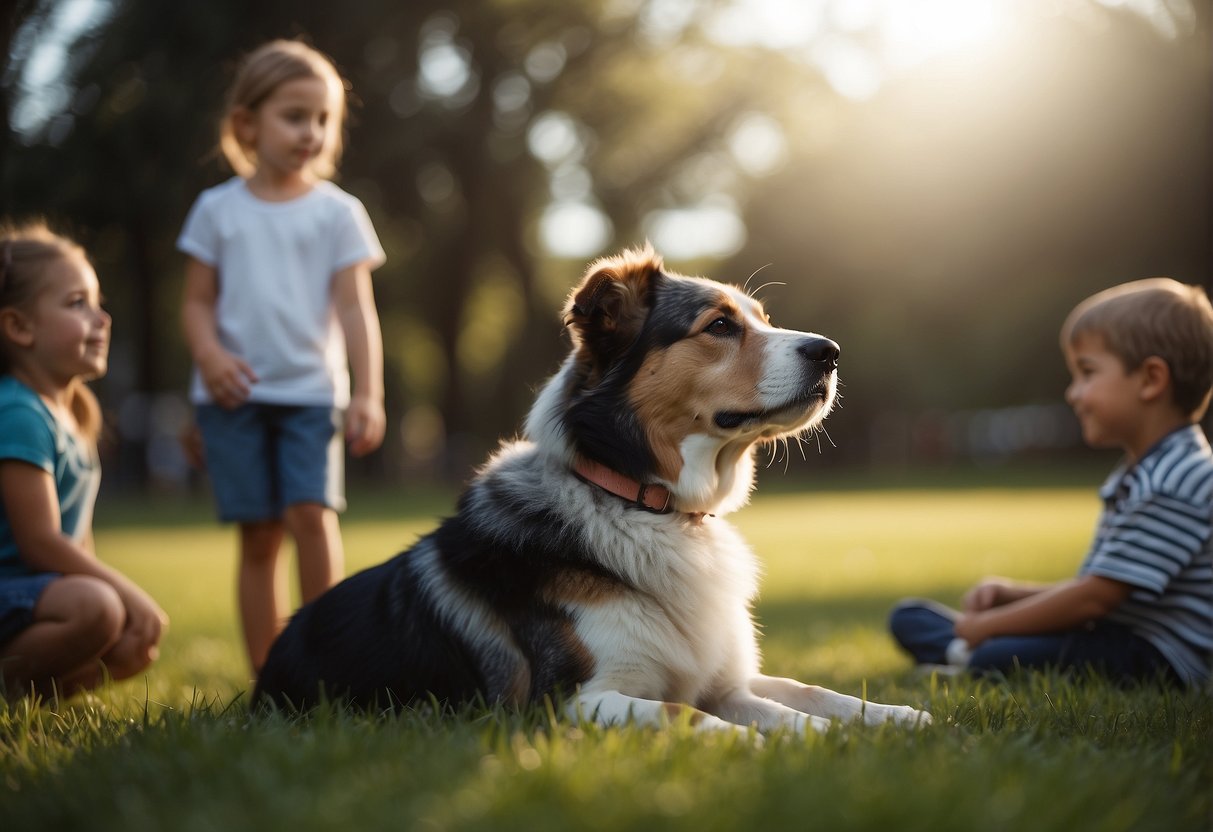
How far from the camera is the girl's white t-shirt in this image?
523 cm

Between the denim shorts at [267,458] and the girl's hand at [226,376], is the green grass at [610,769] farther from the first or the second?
the girl's hand at [226,376]

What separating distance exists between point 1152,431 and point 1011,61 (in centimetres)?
2829

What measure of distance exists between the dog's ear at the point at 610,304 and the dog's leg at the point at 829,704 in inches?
50.9

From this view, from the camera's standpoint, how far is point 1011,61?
29.8 meters

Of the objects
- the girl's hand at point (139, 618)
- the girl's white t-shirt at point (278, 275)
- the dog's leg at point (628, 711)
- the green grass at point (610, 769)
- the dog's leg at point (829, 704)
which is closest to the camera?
the green grass at point (610, 769)

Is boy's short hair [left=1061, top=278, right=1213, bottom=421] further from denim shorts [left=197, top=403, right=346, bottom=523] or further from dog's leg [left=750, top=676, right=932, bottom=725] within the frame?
denim shorts [left=197, top=403, right=346, bottom=523]

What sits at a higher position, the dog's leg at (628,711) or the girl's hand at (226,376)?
the girl's hand at (226,376)

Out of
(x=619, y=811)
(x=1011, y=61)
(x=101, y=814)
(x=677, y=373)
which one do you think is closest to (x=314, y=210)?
(x=677, y=373)

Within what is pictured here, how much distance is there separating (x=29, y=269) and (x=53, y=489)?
3.15 ft

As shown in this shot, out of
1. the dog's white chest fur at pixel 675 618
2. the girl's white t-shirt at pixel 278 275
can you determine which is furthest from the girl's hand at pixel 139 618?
the dog's white chest fur at pixel 675 618

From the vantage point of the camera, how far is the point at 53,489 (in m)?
4.23

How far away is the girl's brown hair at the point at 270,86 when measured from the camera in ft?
17.1

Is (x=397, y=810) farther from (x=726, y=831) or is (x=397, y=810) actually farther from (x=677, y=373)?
(x=677, y=373)

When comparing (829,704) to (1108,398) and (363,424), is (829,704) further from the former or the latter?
(363,424)
